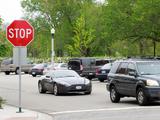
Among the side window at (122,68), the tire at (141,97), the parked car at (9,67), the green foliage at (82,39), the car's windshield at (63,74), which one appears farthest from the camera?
the green foliage at (82,39)

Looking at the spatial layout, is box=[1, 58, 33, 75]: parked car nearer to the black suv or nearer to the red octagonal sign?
the black suv

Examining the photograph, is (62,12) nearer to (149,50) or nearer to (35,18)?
(35,18)

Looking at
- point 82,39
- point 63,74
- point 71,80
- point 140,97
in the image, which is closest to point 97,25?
point 82,39

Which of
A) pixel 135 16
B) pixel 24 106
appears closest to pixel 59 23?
pixel 135 16

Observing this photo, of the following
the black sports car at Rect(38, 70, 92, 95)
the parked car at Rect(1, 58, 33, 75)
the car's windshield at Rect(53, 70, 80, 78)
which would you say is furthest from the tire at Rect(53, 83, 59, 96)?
the parked car at Rect(1, 58, 33, 75)

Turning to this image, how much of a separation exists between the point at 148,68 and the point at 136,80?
31.4 inches

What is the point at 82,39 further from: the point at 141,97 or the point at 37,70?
the point at 141,97

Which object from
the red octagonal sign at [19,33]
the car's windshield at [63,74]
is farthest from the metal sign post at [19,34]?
the car's windshield at [63,74]

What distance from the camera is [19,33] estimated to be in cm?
1906

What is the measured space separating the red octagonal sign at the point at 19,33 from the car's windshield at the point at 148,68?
14.7 feet

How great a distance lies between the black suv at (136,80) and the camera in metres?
19.7

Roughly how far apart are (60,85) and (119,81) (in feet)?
20.0

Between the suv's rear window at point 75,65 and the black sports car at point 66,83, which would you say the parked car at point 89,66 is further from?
the black sports car at point 66,83

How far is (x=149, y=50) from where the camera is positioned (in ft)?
261
